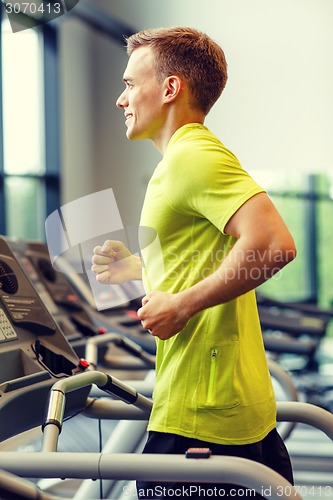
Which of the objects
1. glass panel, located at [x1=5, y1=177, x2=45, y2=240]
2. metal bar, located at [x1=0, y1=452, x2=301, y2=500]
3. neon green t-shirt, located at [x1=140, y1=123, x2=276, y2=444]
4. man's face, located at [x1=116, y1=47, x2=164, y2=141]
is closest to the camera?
metal bar, located at [x1=0, y1=452, x2=301, y2=500]

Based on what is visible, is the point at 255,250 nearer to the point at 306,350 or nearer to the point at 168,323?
the point at 168,323

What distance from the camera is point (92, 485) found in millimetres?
2496

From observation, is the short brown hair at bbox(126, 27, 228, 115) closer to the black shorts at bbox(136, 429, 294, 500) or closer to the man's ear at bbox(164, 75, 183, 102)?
the man's ear at bbox(164, 75, 183, 102)

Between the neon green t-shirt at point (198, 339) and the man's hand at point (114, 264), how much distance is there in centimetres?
9

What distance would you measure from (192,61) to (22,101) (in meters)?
5.40

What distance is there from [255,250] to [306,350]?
11.6 feet

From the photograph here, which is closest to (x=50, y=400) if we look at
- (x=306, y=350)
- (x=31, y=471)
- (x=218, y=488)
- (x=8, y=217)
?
(x=31, y=471)

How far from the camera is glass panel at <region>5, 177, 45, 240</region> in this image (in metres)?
6.48

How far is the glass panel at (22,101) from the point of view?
20.8 feet

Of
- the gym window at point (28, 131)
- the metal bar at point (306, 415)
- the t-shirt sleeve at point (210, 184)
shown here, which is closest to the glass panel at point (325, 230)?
the gym window at point (28, 131)

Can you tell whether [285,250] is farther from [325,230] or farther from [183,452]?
[325,230]

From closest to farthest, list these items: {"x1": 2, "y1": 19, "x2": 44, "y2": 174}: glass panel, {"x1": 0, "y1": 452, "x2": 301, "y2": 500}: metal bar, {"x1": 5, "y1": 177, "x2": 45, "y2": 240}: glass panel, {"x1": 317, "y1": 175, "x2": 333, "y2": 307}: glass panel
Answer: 1. {"x1": 0, "y1": 452, "x2": 301, "y2": 500}: metal bar
2. {"x1": 2, "y1": 19, "x2": 44, "y2": 174}: glass panel
3. {"x1": 5, "y1": 177, "x2": 45, "y2": 240}: glass panel
4. {"x1": 317, "y1": 175, "x2": 333, "y2": 307}: glass panel

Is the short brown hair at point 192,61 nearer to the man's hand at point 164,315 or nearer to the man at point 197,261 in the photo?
the man at point 197,261

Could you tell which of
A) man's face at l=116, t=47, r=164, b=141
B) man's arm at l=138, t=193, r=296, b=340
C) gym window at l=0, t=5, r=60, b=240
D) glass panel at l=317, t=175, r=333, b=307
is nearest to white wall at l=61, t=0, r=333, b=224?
glass panel at l=317, t=175, r=333, b=307
